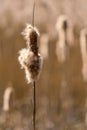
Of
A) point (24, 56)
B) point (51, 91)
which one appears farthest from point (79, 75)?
point (24, 56)

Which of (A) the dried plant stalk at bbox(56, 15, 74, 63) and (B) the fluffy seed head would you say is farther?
(A) the dried plant stalk at bbox(56, 15, 74, 63)

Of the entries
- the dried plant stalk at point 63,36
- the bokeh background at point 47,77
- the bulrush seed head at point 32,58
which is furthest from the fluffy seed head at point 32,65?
the dried plant stalk at point 63,36

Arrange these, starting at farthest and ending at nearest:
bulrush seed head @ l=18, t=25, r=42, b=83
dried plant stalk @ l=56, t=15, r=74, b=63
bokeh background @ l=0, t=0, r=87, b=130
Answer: bokeh background @ l=0, t=0, r=87, b=130 → dried plant stalk @ l=56, t=15, r=74, b=63 → bulrush seed head @ l=18, t=25, r=42, b=83

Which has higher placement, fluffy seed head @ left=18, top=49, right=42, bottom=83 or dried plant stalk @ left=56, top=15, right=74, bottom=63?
dried plant stalk @ left=56, top=15, right=74, bottom=63

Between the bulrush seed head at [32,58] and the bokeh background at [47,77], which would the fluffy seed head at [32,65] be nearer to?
the bulrush seed head at [32,58]

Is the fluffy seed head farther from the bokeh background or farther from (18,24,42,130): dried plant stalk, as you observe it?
the bokeh background

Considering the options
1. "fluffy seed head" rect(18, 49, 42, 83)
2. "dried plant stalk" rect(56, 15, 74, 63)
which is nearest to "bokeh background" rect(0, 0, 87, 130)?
"dried plant stalk" rect(56, 15, 74, 63)

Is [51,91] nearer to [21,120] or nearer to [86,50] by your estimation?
[21,120]

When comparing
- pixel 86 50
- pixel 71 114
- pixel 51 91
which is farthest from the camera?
pixel 51 91
